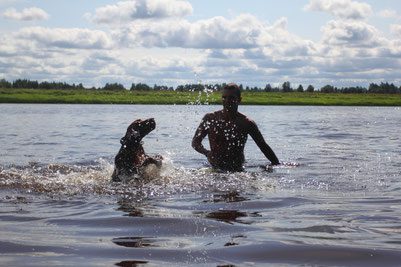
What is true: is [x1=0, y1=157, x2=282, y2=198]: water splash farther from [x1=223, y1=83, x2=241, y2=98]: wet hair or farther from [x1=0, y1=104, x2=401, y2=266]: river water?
[x1=223, y1=83, x2=241, y2=98]: wet hair

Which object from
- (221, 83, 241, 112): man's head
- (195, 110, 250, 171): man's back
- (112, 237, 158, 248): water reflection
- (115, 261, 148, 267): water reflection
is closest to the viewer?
(115, 261, 148, 267): water reflection

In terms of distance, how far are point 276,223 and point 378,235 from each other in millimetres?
964

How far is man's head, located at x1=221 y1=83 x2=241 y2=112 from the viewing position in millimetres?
10133

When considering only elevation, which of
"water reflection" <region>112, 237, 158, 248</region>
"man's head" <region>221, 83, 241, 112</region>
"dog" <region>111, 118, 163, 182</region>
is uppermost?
"man's head" <region>221, 83, 241, 112</region>

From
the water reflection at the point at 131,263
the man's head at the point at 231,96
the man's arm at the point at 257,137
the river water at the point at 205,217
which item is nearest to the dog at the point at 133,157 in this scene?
the river water at the point at 205,217

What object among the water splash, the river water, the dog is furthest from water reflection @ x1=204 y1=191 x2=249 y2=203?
the dog

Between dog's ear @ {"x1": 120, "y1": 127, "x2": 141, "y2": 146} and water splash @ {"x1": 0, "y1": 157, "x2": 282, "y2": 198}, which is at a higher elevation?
dog's ear @ {"x1": 120, "y1": 127, "x2": 141, "y2": 146}

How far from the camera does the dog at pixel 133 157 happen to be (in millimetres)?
8906

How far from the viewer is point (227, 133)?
10.3m

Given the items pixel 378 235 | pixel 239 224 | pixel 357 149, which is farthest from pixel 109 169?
pixel 357 149

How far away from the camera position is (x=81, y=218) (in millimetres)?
5922

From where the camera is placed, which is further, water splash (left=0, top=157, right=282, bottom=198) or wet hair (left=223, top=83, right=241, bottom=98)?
wet hair (left=223, top=83, right=241, bottom=98)

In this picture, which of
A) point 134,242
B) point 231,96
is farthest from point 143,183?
point 134,242

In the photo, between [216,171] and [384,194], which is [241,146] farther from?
[384,194]
